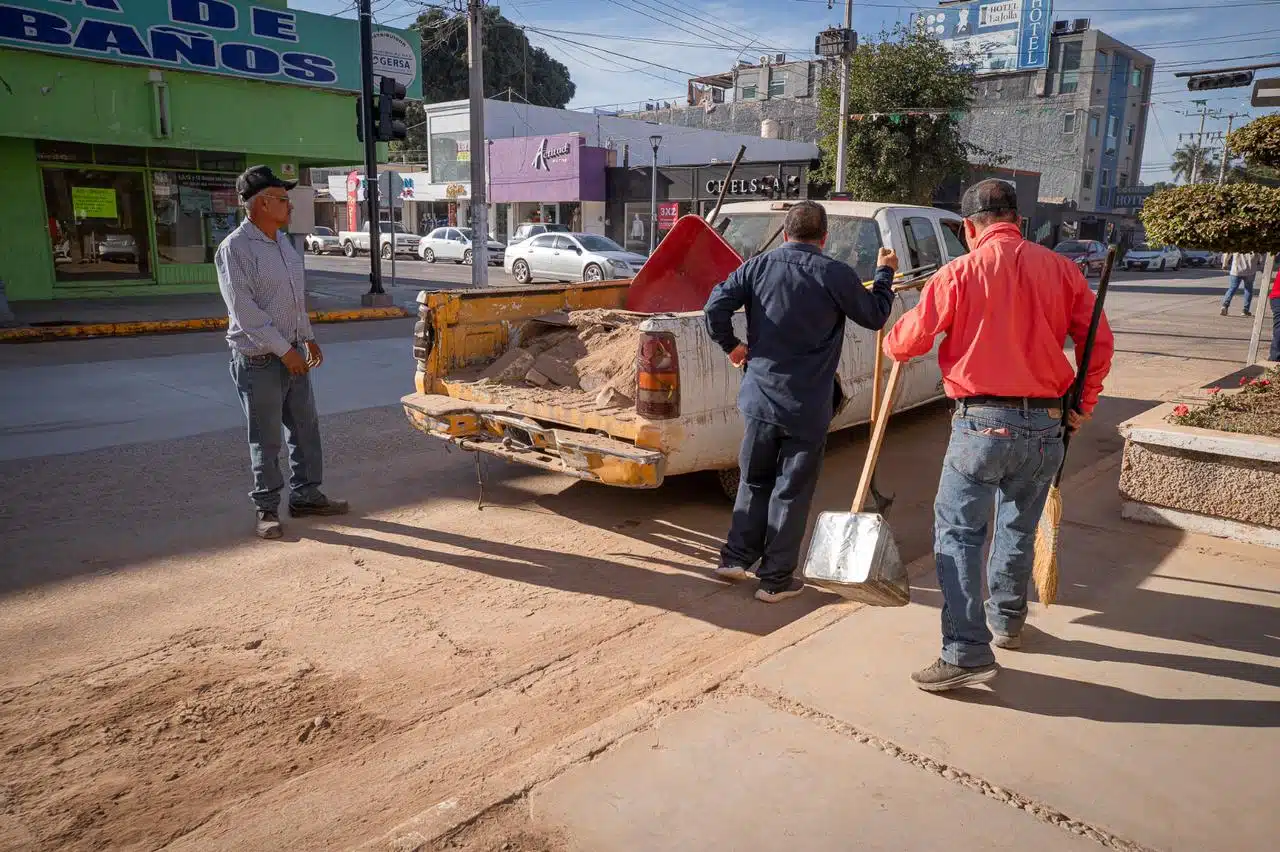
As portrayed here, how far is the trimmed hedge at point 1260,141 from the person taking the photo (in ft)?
20.5

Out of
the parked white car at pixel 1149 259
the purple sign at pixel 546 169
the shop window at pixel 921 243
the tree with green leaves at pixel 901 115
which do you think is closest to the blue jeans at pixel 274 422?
the shop window at pixel 921 243

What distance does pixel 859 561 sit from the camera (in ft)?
11.1

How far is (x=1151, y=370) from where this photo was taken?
1223 cm

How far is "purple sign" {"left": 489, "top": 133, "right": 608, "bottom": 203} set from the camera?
133 feet

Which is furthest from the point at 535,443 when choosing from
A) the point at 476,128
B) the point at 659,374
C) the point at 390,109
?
the point at 476,128

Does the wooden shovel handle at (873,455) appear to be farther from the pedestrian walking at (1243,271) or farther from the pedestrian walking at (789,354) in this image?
the pedestrian walking at (1243,271)

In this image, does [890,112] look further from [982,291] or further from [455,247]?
[982,291]

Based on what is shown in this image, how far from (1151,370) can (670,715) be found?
37.4 ft

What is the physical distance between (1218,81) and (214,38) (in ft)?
56.3

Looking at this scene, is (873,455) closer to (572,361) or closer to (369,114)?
(572,361)

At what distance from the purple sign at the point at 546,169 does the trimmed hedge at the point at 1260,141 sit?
35694mm

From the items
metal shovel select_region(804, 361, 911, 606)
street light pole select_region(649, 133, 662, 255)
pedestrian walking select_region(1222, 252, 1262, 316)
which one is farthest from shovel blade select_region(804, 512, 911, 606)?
street light pole select_region(649, 133, 662, 255)

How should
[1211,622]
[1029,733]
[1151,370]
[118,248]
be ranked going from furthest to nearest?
[118,248]
[1151,370]
[1211,622]
[1029,733]

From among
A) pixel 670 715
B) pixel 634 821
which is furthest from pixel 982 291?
pixel 634 821
